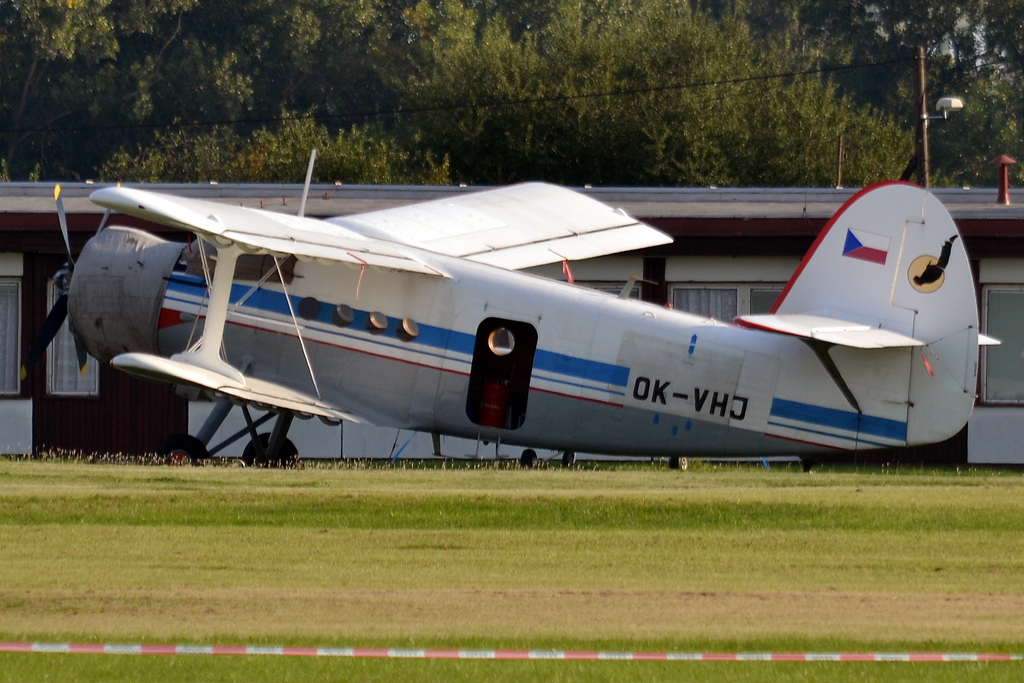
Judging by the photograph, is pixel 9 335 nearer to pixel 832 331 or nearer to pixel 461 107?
pixel 832 331

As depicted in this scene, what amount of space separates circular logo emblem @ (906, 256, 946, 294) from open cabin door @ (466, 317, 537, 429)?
3565 mm

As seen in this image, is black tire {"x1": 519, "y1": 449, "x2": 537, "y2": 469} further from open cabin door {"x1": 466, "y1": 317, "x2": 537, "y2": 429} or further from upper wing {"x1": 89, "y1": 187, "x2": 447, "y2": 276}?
upper wing {"x1": 89, "y1": 187, "x2": 447, "y2": 276}

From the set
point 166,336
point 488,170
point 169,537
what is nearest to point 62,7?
point 488,170

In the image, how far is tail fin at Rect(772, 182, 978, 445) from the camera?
1337cm

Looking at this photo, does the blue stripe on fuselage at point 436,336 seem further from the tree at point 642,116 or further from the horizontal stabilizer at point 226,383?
the tree at point 642,116

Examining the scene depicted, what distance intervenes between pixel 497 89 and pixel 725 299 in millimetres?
34016

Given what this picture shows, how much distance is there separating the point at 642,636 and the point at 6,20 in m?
64.9

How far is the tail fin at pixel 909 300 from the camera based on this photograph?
43.9 feet

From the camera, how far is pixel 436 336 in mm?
14727

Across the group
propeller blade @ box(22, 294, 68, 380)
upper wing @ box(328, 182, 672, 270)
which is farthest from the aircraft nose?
upper wing @ box(328, 182, 672, 270)

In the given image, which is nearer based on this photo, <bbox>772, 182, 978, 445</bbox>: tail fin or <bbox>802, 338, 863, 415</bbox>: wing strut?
<bbox>772, 182, 978, 445</bbox>: tail fin

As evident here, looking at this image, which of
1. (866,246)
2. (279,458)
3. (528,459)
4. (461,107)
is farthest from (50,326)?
(461,107)

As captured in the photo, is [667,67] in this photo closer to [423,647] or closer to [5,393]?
[5,393]

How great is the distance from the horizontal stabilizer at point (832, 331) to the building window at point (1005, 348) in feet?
26.1
